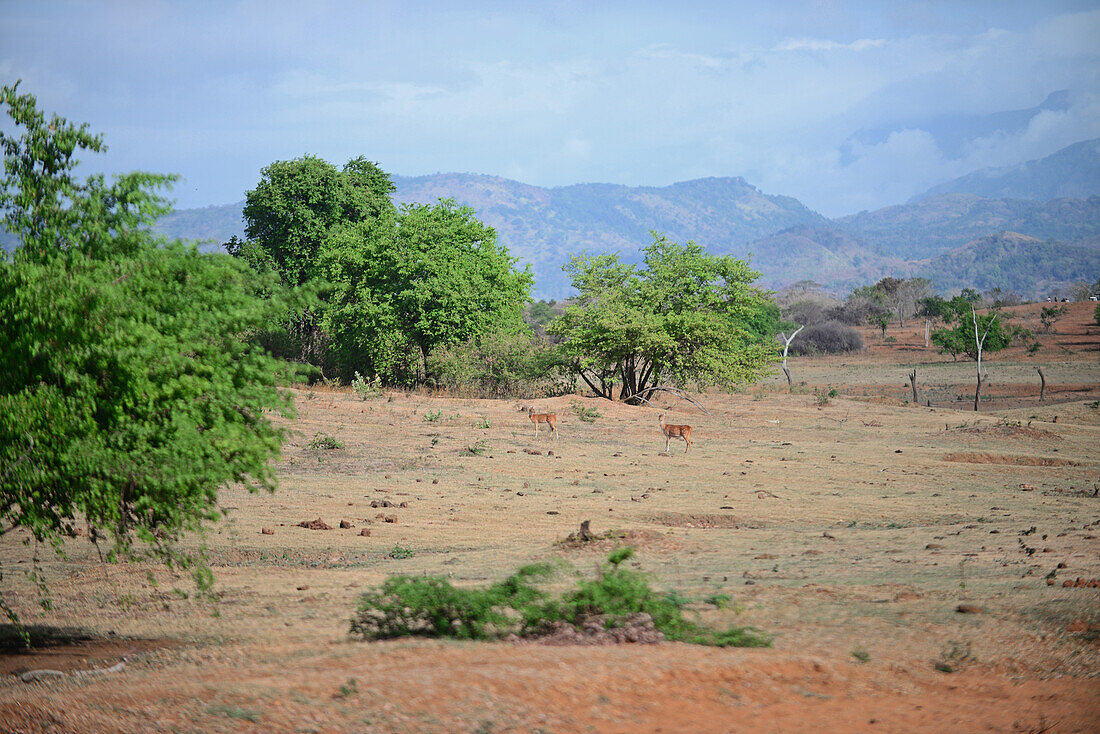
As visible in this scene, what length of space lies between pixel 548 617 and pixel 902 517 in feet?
27.3

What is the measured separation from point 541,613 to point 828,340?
7754 centimetres

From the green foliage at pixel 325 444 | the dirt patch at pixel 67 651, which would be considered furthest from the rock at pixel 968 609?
the green foliage at pixel 325 444

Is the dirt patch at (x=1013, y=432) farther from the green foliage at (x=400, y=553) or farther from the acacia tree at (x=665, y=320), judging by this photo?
the green foliage at (x=400, y=553)

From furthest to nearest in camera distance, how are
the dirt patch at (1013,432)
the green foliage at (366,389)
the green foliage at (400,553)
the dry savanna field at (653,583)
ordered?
the green foliage at (366,389)
the dirt patch at (1013,432)
the green foliage at (400,553)
the dry savanna field at (653,583)

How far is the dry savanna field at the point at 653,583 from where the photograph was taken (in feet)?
15.9

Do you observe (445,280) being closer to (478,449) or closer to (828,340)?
(478,449)

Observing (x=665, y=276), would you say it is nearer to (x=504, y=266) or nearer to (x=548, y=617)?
(x=504, y=266)

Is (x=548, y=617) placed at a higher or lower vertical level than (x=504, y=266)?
lower

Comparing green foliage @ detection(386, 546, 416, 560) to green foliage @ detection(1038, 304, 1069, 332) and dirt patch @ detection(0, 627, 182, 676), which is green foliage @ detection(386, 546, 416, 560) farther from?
green foliage @ detection(1038, 304, 1069, 332)

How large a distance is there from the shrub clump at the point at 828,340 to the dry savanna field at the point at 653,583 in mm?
58966

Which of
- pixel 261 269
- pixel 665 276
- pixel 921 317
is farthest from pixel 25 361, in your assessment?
pixel 921 317

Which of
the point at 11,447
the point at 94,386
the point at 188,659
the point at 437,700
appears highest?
the point at 94,386

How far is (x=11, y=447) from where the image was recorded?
19.2ft

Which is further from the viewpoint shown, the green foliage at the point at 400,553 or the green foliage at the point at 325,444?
the green foliage at the point at 325,444
